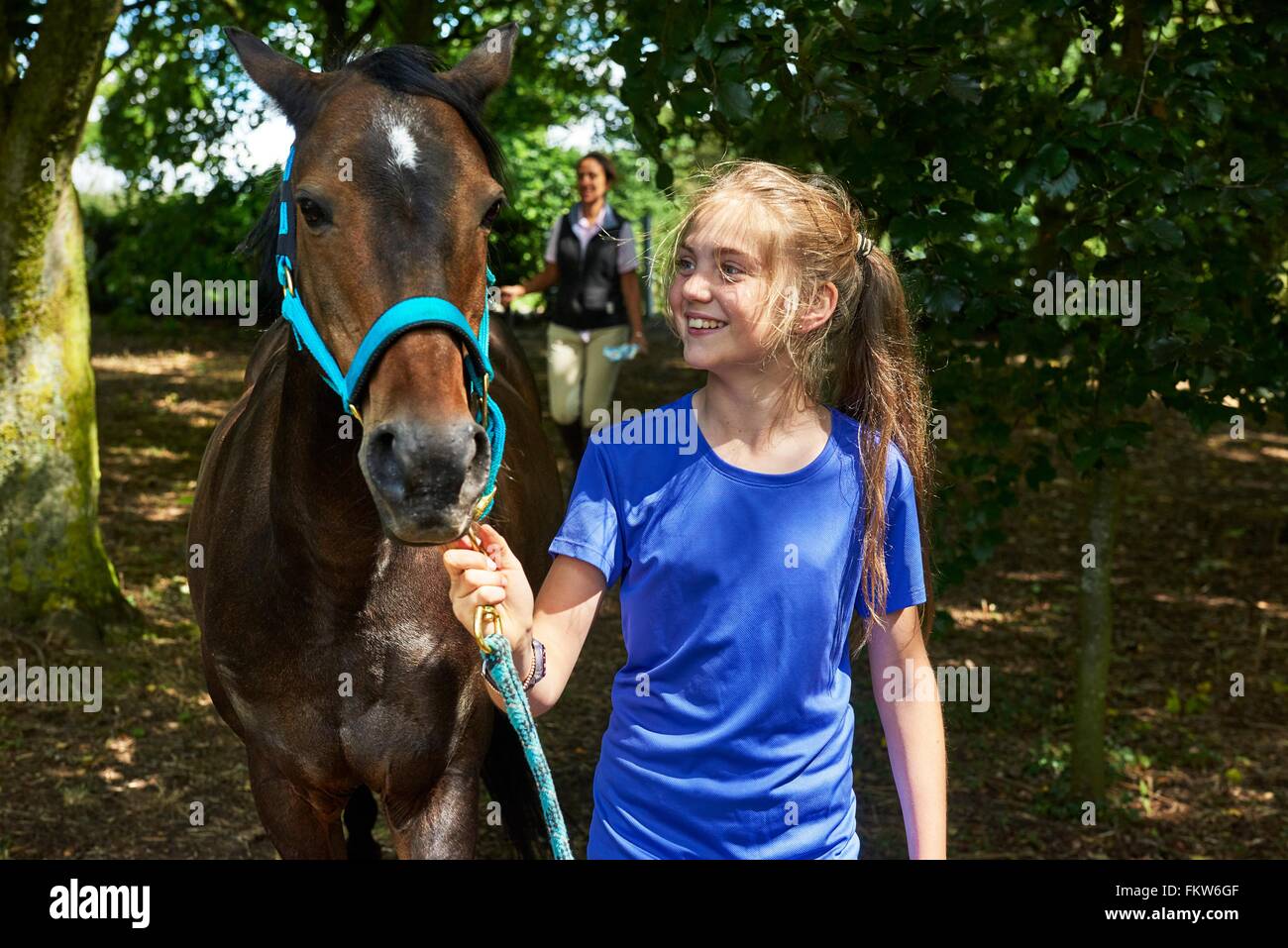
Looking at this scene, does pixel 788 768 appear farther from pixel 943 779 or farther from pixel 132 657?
pixel 132 657

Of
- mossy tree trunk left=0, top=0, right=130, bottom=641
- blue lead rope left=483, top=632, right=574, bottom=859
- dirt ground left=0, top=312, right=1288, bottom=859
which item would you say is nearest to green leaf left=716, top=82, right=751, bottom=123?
blue lead rope left=483, top=632, right=574, bottom=859

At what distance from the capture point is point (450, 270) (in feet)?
6.83

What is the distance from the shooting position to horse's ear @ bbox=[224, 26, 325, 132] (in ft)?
7.84

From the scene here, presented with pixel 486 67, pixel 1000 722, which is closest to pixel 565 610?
pixel 486 67

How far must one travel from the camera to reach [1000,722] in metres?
5.77

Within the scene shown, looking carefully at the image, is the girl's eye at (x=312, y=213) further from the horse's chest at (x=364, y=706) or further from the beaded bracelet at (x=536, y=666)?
the horse's chest at (x=364, y=706)

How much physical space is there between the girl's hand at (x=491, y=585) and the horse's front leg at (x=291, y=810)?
1379mm

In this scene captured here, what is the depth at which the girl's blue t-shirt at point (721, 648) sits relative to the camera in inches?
76.8

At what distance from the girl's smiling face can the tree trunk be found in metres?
3.26

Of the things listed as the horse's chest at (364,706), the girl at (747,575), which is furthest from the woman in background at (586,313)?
the girl at (747,575)

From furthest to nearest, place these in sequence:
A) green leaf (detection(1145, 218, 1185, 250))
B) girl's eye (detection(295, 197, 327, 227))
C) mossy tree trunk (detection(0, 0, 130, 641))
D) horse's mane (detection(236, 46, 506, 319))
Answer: mossy tree trunk (detection(0, 0, 130, 641)) → green leaf (detection(1145, 218, 1185, 250)) → horse's mane (detection(236, 46, 506, 319)) → girl's eye (detection(295, 197, 327, 227))

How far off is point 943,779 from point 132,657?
4.97 metres

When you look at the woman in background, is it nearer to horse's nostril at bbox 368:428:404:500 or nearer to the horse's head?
the horse's head

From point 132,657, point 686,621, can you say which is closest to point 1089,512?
point 686,621
